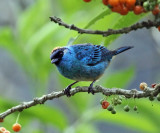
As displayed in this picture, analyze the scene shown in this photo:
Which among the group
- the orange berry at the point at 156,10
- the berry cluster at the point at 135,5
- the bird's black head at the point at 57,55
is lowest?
the orange berry at the point at 156,10

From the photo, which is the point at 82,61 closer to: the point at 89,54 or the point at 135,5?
the point at 89,54

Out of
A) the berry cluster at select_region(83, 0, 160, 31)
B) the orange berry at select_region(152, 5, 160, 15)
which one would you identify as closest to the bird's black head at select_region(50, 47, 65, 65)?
the berry cluster at select_region(83, 0, 160, 31)

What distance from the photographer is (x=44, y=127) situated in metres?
4.56

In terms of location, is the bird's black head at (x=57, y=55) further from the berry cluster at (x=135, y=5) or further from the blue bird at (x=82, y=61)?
the berry cluster at (x=135, y=5)

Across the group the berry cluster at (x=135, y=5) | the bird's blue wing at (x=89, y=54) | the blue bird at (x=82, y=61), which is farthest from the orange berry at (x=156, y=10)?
the bird's blue wing at (x=89, y=54)

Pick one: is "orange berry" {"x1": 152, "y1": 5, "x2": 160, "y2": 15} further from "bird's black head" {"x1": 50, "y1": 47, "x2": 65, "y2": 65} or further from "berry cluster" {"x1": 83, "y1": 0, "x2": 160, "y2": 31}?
"bird's black head" {"x1": 50, "y1": 47, "x2": 65, "y2": 65}

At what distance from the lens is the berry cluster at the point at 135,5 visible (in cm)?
202

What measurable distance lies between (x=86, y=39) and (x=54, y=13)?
74.4 inches

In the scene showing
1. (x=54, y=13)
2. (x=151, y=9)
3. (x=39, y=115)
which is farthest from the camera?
(x=54, y=13)

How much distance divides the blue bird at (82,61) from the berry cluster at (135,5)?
177 cm

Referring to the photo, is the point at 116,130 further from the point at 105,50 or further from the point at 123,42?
the point at 105,50

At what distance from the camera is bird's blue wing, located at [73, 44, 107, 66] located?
4230mm

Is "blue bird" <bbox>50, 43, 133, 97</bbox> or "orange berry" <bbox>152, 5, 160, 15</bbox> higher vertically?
"blue bird" <bbox>50, 43, 133, 97</bbox>

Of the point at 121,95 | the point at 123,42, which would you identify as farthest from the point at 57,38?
the point at 123,42
